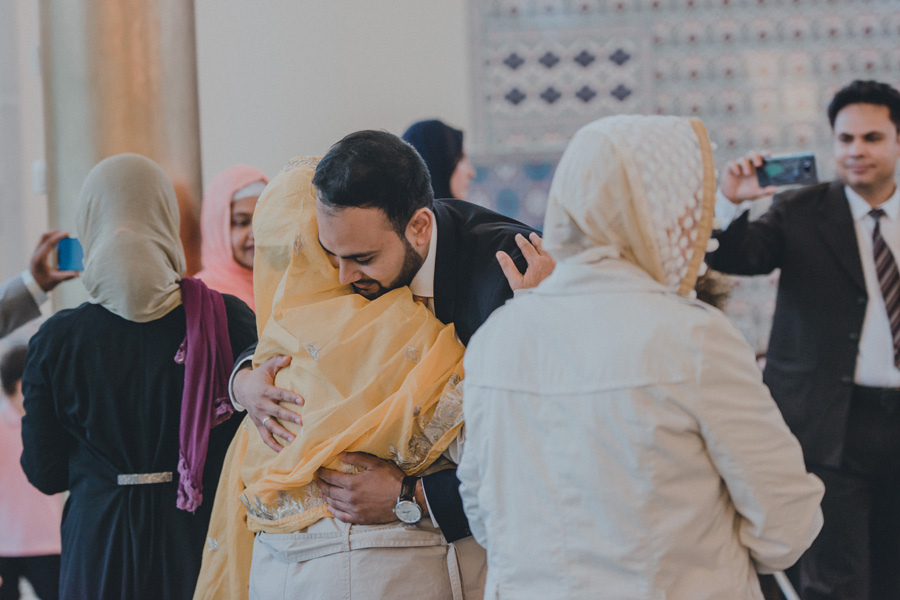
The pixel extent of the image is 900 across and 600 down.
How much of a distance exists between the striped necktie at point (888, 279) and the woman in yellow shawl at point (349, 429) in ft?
5.59

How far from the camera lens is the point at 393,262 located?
5.55 ft

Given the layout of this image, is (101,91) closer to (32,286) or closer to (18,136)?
(32,286)

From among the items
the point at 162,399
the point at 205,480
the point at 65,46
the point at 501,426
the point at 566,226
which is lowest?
the point at 205,480

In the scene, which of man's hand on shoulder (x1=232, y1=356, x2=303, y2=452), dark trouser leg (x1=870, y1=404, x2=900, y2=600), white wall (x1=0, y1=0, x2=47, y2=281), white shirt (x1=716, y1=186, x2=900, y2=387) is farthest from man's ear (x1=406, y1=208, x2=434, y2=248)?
white wall (x1=0, y1=0, x2=47, y2=281)

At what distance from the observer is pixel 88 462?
2188 millimetres

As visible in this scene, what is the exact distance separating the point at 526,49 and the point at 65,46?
246 centimetres

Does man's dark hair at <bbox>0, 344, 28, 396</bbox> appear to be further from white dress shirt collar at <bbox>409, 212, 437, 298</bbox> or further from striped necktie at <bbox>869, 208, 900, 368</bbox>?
striped necktie at <bbox>869, 208, 900, 368</bbox>

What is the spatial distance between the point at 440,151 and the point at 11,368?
1818 millimetres

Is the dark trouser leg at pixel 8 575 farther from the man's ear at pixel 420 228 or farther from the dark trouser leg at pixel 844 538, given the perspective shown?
the dark trouser leg at pixel 844 538

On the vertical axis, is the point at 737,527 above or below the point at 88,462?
above

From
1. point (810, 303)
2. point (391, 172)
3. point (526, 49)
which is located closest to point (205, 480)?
point (391, 172)

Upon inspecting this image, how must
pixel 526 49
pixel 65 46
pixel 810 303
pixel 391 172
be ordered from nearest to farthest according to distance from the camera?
pixel 391 172 → pixel 810 303 → pixel 65 46 → pixel 526 49

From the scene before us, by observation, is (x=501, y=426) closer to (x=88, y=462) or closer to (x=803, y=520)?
(x=803, y=520)

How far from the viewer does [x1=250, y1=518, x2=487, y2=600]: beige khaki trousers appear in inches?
59.6
